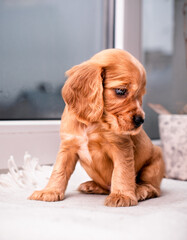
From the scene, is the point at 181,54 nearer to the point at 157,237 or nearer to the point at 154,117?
the point at 154,117

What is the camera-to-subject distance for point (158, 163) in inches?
45.6

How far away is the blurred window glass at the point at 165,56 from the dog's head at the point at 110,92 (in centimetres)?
116

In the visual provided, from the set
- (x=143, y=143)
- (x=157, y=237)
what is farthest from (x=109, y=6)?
(x=157, y=237)

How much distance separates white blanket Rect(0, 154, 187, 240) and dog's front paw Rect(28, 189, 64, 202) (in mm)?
21

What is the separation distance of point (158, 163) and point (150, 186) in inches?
3.6

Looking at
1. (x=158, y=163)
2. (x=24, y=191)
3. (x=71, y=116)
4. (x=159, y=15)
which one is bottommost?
(x=24, y=191)

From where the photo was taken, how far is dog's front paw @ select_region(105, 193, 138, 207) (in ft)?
3.08

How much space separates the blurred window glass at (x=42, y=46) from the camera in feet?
5.53

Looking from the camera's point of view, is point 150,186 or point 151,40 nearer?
point 150,186

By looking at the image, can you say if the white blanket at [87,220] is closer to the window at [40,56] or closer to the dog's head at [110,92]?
the dog's head at [110,92]

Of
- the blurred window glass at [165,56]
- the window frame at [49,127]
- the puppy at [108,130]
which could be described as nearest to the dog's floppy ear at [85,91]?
the puppy at [108,130]

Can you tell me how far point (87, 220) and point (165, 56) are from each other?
5.46ft

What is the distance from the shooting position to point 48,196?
0.99m

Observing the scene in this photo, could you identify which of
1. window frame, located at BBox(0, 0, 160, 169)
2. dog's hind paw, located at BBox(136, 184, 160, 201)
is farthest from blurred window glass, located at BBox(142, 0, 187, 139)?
dog's hind paw, located at BBox(136, 184, 160, 201)
